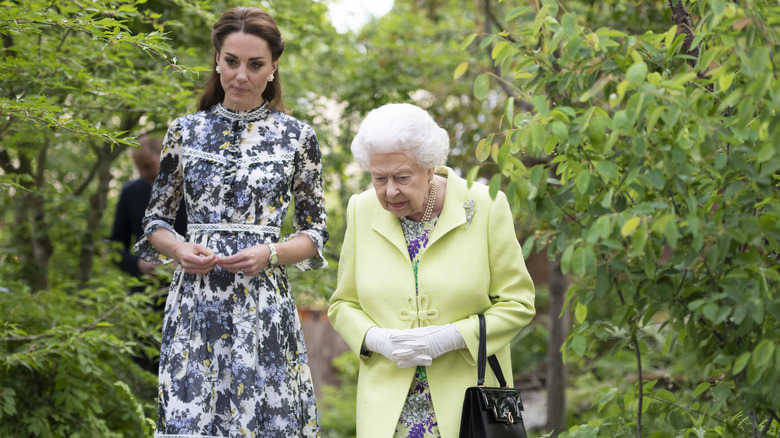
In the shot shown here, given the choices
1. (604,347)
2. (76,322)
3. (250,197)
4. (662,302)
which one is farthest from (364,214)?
(604,347)

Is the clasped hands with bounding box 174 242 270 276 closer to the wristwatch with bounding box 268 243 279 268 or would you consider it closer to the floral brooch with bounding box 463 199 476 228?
the wristwatch with bounding box 268 243 279 268

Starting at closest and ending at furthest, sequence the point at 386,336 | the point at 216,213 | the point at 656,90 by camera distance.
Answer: the point at 656,90, the point at 386,336, the point at 216,213

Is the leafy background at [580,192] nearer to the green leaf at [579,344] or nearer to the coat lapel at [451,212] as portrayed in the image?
the green leaf at [579,344]

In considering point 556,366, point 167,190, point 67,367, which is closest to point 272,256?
point 167,190

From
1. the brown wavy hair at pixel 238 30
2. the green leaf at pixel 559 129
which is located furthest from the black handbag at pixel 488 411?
the brown wavy hair at pixel 238 30

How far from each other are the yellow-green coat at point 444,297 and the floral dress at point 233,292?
0.88 feet

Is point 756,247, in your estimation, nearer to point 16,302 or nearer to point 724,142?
point 724,142

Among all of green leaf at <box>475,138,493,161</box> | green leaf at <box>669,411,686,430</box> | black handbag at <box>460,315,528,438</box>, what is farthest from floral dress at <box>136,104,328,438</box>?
green leaf at <box>669,411,686,430</box>

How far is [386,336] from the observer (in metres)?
3.04

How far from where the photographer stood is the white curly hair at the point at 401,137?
3002 millimetres

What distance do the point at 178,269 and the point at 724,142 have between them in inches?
79.5

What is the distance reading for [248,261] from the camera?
10.3ft

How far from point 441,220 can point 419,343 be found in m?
0.50

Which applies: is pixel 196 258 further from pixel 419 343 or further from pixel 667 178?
pixel 667 178
